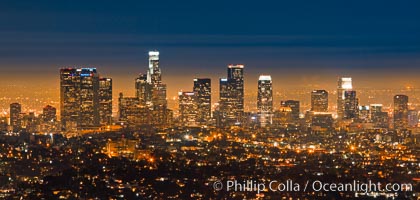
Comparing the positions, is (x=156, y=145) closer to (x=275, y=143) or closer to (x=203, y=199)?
(x=275, y=143)

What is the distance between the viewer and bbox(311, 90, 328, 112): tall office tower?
52.0 metres

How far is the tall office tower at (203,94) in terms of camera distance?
54.5 meters

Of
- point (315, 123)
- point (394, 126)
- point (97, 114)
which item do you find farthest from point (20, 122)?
point (394, 126)

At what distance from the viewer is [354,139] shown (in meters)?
41.3

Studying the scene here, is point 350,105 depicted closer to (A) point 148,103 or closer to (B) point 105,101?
(A) point 148,103

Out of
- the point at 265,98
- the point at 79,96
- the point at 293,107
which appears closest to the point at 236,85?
the point at 265,98

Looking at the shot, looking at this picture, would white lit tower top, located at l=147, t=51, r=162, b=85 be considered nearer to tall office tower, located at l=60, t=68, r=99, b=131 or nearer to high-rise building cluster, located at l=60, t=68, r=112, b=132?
high-rise building cluster, located at l=60, t=68, r=112, b=132

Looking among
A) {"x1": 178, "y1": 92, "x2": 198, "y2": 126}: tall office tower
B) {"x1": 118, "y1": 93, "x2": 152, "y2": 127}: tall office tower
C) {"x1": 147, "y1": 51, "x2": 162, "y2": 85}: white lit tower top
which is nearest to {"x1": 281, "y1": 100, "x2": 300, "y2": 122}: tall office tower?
{"x1": 178, "y1": 92, "x2": 198, "y2": 126}: tall office tower

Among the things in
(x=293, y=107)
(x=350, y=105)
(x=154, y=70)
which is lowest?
(x=293, y=107)

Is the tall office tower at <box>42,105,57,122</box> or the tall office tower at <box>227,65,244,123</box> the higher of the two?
the tall office tower at <box>227,65,244,123</box>

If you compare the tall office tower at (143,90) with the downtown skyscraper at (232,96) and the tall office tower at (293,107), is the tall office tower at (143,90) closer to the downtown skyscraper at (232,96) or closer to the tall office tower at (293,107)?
the downtown skyscraper at (232,96)

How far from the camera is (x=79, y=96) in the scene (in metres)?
52.7

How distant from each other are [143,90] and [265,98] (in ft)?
23.2

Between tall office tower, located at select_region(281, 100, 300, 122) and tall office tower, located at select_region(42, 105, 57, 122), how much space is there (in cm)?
1232
